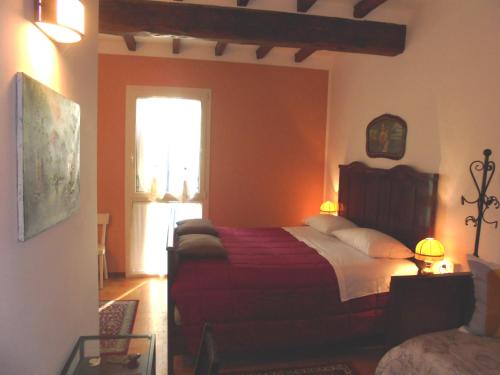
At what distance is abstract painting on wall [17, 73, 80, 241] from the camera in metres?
1.04

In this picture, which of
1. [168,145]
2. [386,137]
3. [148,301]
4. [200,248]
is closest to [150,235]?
[148,301]

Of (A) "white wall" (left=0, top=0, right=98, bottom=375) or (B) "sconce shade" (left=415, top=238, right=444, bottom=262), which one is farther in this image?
(B) "sconce shade" (left=415, top=238, right=444, bottom=262)

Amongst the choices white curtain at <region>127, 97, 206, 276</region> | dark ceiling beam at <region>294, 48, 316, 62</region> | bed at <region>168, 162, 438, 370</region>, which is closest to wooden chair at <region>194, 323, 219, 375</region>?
bed at <region>168, 162, 438, 370</region>

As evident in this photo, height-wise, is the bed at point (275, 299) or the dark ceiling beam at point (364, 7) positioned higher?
the dark ceiling beam at point (364, 7)

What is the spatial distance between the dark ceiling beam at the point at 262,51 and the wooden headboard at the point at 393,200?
1.60 metres

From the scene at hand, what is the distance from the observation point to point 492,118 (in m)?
2.38

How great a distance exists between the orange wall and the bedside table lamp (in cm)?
208

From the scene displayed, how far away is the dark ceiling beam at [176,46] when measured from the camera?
12.8 ft

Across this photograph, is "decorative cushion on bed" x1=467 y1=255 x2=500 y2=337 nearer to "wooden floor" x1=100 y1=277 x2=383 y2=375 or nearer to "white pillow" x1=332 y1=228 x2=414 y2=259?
"white pillow" x1=332 y1=228 x2=414 y2=259

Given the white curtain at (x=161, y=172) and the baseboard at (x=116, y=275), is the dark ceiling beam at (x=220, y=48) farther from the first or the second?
the baseboard at (x=116, y=275)

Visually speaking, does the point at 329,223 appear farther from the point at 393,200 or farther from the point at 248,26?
the point at 248,26

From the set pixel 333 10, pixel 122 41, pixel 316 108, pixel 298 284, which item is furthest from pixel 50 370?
pixel 316 108

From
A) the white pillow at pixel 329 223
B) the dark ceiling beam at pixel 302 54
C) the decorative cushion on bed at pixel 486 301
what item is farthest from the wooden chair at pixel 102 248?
the decorative cushion on bed at pixel 486 301

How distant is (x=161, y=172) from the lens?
425 cm
